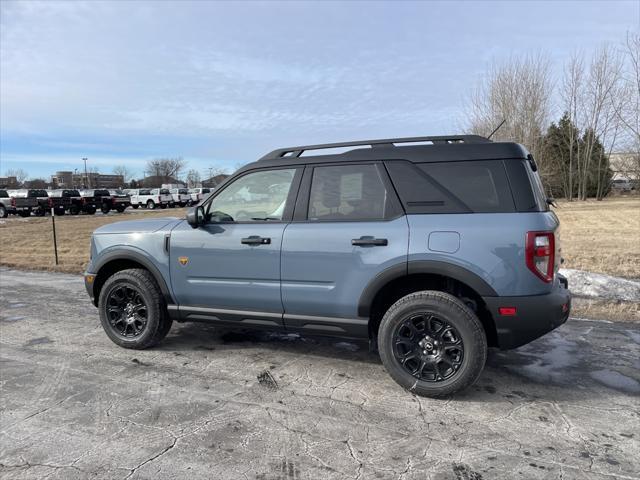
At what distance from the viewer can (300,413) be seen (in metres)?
3.36

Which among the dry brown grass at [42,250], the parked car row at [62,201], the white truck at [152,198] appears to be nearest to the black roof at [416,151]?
the dry brown grass at [42,250]

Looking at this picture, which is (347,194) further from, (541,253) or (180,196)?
(180,196)

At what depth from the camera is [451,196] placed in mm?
3549

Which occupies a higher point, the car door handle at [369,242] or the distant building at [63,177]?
the distant building at [63,177]

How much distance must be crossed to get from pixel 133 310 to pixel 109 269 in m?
0.58

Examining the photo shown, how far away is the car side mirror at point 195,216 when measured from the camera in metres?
4.26

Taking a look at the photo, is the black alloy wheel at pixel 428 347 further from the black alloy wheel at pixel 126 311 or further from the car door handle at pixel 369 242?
the black alloy wheel at pixel 126 311

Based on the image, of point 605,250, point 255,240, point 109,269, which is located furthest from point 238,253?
point 605,250

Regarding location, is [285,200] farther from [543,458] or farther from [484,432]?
[543,458]

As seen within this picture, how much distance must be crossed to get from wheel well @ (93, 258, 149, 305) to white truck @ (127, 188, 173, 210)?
35.7 m

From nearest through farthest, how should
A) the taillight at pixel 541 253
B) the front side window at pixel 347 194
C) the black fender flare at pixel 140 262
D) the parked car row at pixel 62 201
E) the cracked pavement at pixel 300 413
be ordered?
1. the cracked pavement at pixel 300 413
2. the taillight at pixel 541 253
3. the front side window at pixel 347 194
4. the black fender flare at pixel 140 262
5. the parked car row at pixel 62 201

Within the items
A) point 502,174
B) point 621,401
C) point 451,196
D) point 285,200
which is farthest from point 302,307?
point 621,401

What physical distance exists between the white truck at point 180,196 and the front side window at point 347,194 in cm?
3823

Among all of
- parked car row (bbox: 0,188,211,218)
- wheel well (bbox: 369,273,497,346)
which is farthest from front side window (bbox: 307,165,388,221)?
parked car row (bbox: 0,188,211,218)
